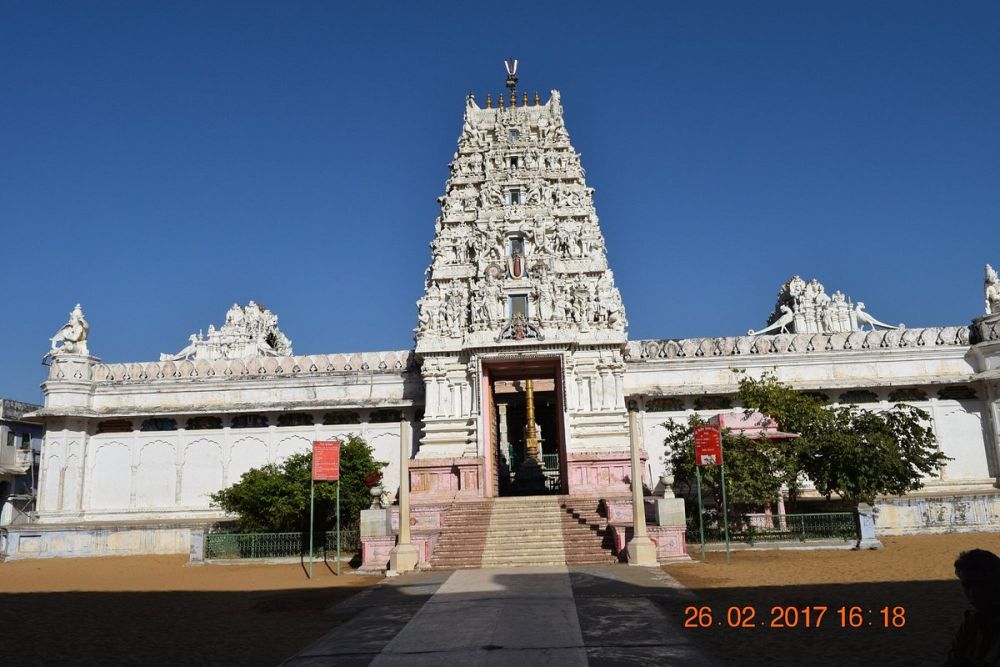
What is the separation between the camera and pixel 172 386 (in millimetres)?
30688

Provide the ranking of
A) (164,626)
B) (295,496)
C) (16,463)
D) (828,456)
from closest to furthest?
(164,626), (828,456), (295,496), (16,463)

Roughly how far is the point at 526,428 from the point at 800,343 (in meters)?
15.8

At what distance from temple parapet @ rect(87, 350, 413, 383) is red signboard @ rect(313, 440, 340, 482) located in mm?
11283

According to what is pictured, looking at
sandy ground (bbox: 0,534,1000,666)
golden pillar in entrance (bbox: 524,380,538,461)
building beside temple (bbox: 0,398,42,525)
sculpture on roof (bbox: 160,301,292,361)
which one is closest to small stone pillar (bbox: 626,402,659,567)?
sandy ground (bbox: 0,534,1000,666)

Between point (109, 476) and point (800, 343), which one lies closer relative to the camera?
point (800, 343)

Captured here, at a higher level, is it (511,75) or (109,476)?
(511,75)

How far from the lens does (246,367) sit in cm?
3100

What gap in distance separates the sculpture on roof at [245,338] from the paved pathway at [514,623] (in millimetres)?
48696

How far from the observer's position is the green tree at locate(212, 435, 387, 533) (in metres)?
23.0

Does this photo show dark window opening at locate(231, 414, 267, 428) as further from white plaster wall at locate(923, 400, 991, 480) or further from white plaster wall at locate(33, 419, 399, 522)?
white plaster wall at locate(923, 400, 991, 480)

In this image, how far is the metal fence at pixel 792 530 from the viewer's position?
20484 millimetres

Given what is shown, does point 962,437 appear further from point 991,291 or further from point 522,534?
point 522,534

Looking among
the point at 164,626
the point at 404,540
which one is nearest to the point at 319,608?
the point at 164,626

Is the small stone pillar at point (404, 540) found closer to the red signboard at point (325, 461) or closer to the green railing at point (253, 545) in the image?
the red signboard at point (325, 461)
